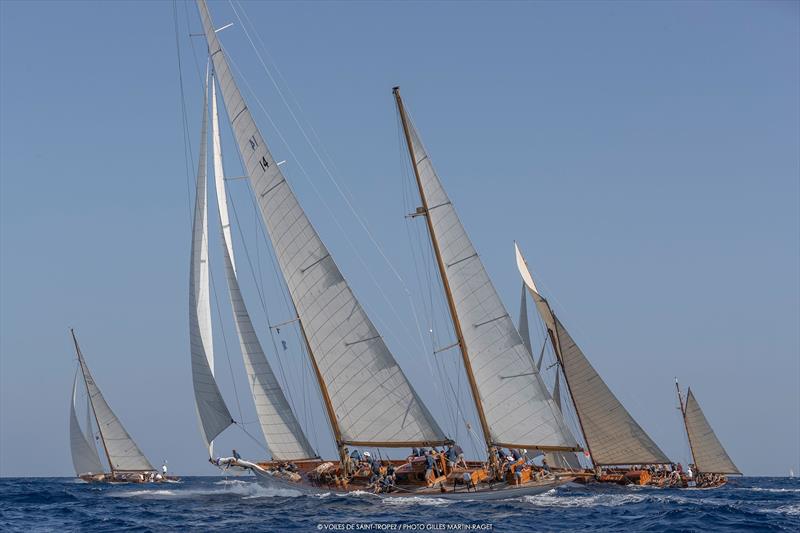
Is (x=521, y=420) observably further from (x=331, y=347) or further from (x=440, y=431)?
(x=331, y=347)

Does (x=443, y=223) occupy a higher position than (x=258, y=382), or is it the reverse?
(x=443, y=223)

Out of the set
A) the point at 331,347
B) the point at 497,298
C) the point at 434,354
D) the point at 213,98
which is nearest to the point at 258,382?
the point at 331,347

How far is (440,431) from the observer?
129 feet

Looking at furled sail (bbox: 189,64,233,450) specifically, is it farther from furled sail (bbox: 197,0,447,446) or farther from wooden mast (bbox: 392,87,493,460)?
wooden mast (bbox: 392,87,493,460)

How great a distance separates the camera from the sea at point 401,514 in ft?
104

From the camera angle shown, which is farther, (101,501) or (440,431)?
(101,501)

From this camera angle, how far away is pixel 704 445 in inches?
2505

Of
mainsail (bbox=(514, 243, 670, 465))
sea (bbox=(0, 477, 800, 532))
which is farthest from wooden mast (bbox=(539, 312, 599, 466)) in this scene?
sea (bbox=(0, 477, 800, 532))

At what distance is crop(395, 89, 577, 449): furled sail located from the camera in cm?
3959

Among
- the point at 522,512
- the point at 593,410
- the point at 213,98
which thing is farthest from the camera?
the point at 593,410

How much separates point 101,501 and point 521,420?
21891mm

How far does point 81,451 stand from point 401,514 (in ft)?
180

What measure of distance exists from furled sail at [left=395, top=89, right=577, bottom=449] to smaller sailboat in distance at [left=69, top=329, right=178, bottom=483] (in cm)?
4561

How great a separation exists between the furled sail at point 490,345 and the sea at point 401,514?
2.76 m
